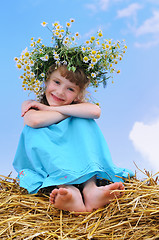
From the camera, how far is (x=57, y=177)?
2.27 meters

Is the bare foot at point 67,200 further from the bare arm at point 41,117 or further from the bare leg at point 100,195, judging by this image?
the bare arm at point 41,117

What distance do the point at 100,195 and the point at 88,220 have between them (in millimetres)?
188

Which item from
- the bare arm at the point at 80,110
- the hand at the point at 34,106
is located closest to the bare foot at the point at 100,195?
the bare arm at the point at 80,110

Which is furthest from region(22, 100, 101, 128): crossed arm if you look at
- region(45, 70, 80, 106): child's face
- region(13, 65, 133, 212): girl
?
region(45, 70, 80, 106): child's face

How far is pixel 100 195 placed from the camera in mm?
2090

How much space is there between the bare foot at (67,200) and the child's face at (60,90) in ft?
2.74

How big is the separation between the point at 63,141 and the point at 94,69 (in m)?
0.72

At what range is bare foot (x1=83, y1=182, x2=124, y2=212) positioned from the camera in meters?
2.05

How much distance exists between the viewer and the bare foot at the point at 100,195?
2.05m

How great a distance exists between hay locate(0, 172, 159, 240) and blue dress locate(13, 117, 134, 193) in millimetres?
206

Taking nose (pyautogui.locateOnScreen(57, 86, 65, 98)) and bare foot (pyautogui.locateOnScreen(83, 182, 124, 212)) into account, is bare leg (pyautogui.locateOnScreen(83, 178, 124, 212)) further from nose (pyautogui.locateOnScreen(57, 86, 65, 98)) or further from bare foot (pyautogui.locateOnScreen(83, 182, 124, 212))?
nose (pyautogui.locateOnScreen(57, 86, 65, 98))

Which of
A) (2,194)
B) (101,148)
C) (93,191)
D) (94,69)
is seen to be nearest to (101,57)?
(94,69)

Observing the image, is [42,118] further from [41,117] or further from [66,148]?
[66,148]

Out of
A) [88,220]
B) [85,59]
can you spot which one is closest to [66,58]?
[85,59]
